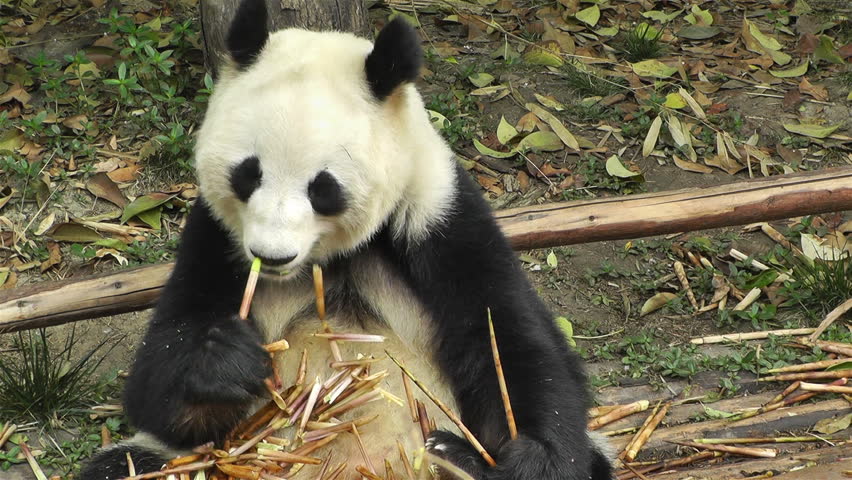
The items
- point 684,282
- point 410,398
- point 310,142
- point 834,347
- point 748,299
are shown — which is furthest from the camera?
point 684,282

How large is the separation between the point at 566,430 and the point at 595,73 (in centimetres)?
393

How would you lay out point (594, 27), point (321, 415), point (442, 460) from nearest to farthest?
1. point (442, 460)
2. point (321, 415)
3. point (594, 27)

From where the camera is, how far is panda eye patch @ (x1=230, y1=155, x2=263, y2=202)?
3000mm

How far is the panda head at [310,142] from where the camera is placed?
9.74ft

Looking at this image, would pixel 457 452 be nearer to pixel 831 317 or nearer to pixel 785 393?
pixel 785 393

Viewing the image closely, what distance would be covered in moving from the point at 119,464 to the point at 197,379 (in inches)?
20.9

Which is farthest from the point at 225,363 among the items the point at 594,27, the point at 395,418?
the point at 594,27

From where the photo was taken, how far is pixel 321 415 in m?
3.42

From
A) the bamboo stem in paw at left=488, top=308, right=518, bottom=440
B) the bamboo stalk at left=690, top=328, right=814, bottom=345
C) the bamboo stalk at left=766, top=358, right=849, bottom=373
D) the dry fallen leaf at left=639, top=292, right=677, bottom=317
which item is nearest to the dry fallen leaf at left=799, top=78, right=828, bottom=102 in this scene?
the dry fallen leaf at left=639, top=292, right=677, bottom=317

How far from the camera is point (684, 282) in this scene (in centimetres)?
542

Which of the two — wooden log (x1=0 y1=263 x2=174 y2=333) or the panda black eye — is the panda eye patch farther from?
wooden log (x1=0 y1=263 x2=174 y2=333)

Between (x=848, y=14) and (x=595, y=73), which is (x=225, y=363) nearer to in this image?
(x=595, y=73)

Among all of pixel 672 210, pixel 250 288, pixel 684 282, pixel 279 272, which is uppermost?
pixel 279 272

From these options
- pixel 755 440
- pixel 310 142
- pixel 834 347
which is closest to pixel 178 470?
pixel 310 142
